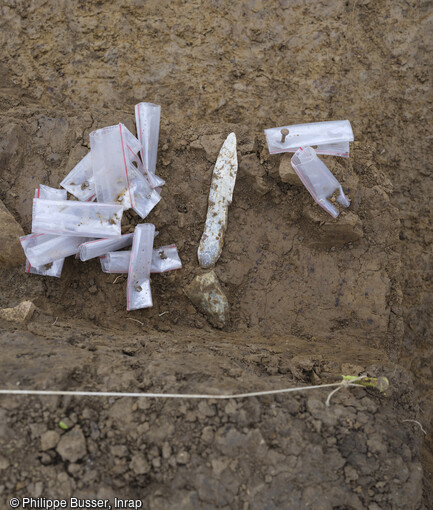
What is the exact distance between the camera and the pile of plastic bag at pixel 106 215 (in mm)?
2416

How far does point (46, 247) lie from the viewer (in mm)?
2406

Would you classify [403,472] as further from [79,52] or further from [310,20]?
[79,52]

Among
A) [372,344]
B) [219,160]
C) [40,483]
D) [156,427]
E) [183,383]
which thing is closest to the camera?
[40,483]

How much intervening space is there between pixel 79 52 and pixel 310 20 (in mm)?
1740

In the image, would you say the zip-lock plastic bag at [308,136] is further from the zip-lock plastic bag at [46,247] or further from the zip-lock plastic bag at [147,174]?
the zip-lock plastic bag at [46,247]

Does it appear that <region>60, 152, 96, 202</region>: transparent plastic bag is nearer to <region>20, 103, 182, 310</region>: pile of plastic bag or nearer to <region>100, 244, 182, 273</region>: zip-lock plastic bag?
<region>20, 103, 182, 310</region>: pile of plastic bag

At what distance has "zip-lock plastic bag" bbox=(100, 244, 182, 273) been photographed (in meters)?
2.47

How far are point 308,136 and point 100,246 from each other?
1.40m

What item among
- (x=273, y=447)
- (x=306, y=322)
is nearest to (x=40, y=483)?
(x=273, y=447)

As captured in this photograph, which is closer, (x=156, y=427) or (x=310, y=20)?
(x=156, y=427)

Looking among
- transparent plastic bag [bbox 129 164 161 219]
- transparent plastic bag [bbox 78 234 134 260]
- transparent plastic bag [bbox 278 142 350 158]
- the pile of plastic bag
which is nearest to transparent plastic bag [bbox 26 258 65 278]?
the pile of plastic bag

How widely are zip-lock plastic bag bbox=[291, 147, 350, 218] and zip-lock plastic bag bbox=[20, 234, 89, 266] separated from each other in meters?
1.33

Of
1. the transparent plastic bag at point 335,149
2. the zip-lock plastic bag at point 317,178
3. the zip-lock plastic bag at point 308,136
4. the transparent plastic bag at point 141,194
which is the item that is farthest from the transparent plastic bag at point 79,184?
the transparent plastic bag at point 335,149

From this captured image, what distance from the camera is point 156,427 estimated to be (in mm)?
1578
